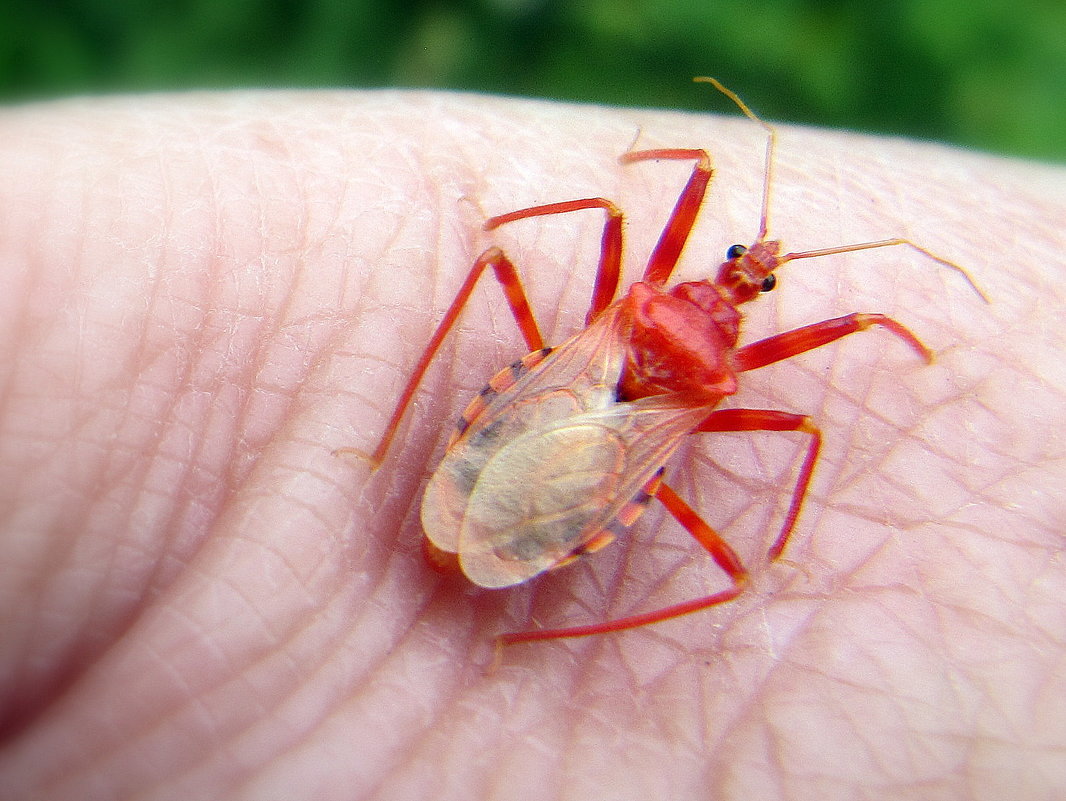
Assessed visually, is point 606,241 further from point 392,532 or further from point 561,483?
point 392,532

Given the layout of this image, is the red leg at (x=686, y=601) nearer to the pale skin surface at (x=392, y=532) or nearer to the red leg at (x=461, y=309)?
the pale skin surface at (x=392, y=532)

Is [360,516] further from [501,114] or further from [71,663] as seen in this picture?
[501,114]

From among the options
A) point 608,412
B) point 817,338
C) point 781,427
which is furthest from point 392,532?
point 817,338

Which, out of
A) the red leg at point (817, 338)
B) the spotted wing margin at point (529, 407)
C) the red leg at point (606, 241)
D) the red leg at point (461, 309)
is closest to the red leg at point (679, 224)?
the red leg at point (606, 241)

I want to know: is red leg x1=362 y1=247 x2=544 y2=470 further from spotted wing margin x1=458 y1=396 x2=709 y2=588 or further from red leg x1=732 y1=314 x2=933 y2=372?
red leg x1=732 y1=314 x2=933 y2=372

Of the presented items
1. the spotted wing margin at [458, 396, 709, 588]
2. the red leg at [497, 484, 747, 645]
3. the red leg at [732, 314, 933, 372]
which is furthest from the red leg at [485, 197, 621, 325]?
the red leg at [497, 484, 747, 645]
